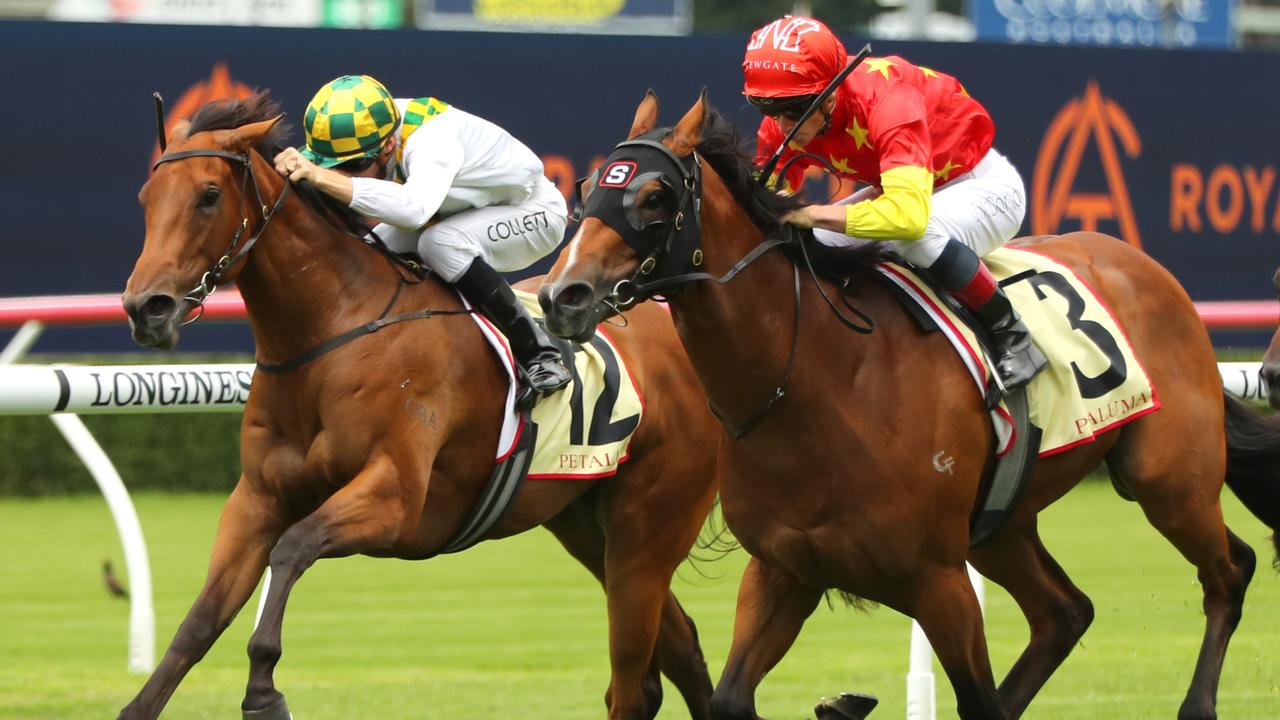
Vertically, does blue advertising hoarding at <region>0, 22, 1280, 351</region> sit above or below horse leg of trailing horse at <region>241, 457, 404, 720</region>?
below

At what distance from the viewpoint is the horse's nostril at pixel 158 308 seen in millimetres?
4180

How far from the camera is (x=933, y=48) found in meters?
11.4

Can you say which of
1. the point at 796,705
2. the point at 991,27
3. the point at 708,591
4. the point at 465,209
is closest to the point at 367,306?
the point at 465,209

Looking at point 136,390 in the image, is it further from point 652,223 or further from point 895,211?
point 895,211

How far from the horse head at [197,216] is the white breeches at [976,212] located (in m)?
1.31

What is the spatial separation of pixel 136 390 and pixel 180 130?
1.31 meters

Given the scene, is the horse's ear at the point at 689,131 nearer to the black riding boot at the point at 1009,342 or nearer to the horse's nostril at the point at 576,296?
the horse's nostril at the point at 576,296

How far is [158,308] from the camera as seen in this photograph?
4.21m

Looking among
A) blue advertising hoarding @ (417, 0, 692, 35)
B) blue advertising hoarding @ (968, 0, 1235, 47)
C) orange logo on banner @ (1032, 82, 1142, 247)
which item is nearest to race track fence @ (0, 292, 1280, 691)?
orange logo on banner @ (1032, 82, 1142, 247)

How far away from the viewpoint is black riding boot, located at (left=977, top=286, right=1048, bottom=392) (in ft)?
14.5

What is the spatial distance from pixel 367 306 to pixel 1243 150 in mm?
8640

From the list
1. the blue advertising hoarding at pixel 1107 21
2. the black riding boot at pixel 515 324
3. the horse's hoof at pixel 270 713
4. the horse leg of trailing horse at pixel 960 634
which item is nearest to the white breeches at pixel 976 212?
the horse leg of trailing horse at pixel 960 634

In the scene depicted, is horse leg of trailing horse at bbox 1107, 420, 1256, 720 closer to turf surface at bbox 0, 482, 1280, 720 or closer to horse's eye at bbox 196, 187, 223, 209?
turf surface at bbox 0, 482, 1280, 720

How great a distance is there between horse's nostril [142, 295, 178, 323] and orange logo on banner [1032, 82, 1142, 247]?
317 inches
